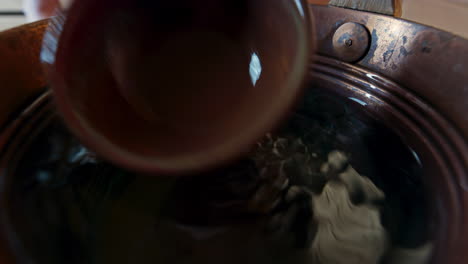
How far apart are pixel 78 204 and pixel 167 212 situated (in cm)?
9

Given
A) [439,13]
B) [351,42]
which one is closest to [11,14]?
[351,42]

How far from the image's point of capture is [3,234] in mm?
311

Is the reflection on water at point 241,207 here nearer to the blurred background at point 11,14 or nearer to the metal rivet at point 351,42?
the metal rivet at point 351,42

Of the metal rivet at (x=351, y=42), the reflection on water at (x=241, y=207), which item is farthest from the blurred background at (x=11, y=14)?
the metal rivet at (x=351, y=42)

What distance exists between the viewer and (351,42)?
1.64 ft

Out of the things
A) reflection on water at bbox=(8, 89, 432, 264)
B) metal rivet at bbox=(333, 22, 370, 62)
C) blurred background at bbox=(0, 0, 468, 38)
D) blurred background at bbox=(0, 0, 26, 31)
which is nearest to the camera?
reflection on water at bbox=(8, 89, 432, 264)

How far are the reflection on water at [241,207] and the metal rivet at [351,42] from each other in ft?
0.41

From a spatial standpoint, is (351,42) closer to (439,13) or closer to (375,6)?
(375,6)

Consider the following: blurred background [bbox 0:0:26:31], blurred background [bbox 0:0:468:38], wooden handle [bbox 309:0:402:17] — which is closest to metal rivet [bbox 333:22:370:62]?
wooden handle [bbox 309:0:402:17]

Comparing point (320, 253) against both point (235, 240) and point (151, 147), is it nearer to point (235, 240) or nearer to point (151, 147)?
point (235, 240)

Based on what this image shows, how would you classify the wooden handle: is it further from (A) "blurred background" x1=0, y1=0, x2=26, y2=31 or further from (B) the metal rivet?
(A) "blurred background" x1=0, y1=0, x2=26, y2=31

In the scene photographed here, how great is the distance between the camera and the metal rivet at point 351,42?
Result: 50 centimetres

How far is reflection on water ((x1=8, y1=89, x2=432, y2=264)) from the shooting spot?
333mm

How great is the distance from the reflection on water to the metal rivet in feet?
0.41
